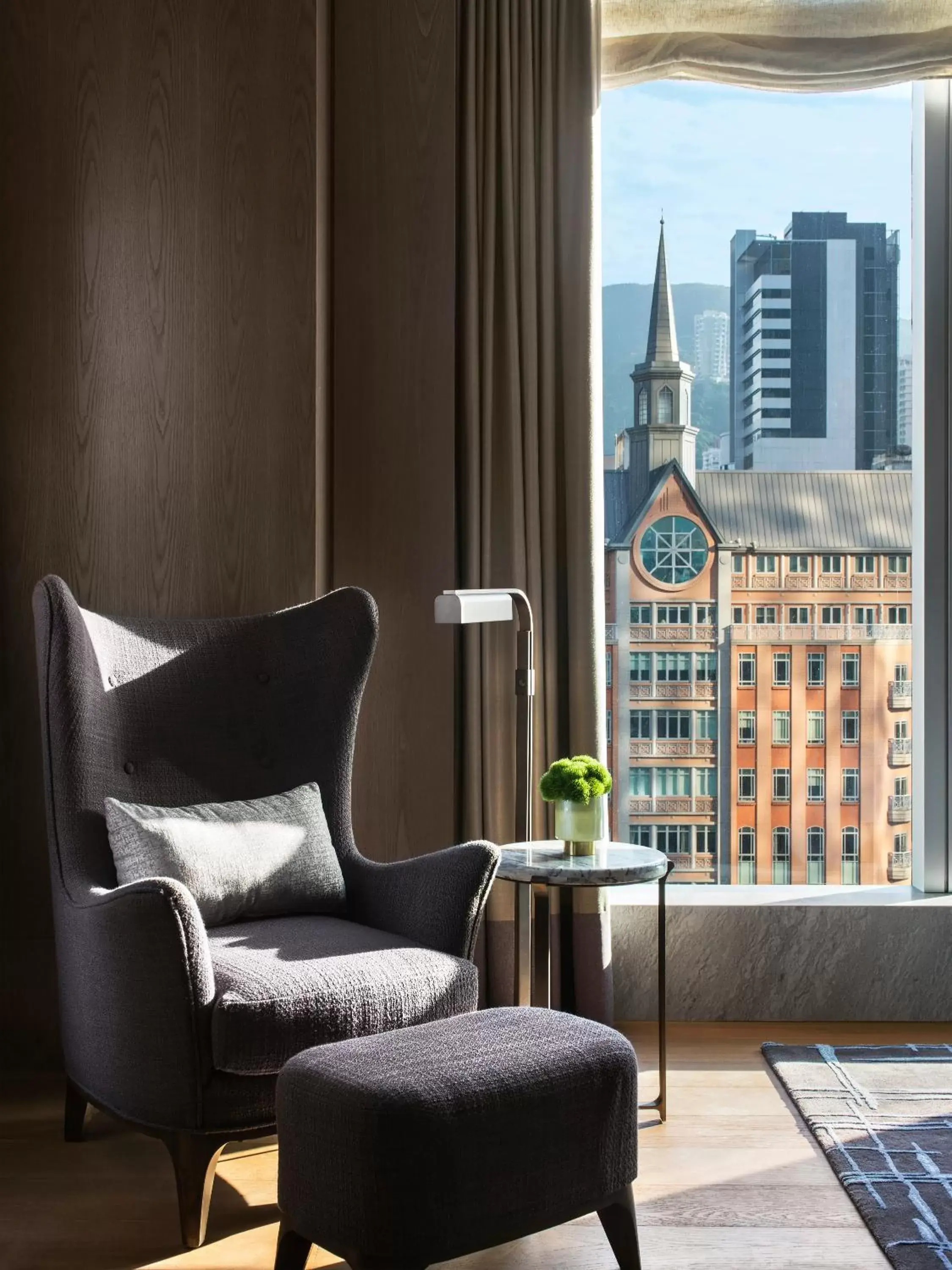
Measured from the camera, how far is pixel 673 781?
356 cm

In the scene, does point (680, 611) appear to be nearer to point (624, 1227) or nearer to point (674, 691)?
point (674, 691)

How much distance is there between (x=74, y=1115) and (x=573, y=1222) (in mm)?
1071

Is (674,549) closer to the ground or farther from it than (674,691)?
farther from it

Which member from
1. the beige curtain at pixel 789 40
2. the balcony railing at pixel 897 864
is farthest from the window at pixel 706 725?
the beige curtain at pixel 789 40

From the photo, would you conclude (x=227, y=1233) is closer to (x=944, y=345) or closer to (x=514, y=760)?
(x=514, y=760)

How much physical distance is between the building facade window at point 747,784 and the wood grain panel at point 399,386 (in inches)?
34.5

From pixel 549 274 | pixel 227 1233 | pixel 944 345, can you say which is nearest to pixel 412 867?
pixel 227 1233

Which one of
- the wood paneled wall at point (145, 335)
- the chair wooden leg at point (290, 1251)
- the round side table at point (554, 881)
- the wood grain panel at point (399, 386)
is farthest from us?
the wood grain panel at point (399, 386)

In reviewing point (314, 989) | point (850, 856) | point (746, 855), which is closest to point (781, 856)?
point (746, 855)

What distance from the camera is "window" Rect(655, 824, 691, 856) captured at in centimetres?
356

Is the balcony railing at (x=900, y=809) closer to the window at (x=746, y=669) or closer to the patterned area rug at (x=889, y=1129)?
the window at (x=746, y=669)

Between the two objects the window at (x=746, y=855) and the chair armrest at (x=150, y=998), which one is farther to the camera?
the window at (x=746, y=855)

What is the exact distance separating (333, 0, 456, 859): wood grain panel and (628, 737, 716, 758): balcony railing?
618mm

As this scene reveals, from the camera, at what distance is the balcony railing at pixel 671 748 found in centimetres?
355
